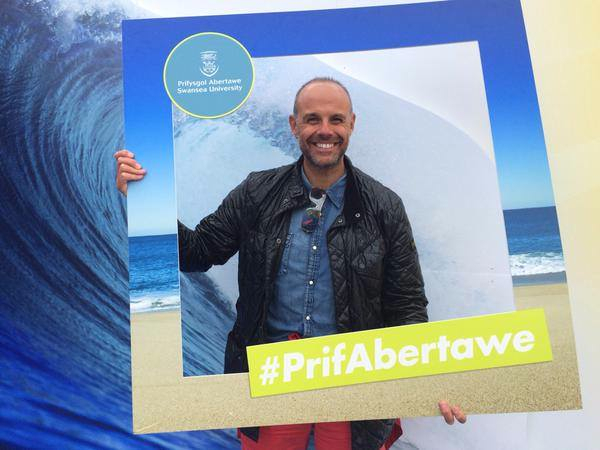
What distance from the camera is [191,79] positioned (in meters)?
1.43

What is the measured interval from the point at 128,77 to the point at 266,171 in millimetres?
533

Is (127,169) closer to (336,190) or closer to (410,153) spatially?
(336,190)

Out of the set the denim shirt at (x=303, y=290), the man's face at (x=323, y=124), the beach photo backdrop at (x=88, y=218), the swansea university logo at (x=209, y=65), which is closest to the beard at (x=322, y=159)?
the man's face at (x=323, y=124)

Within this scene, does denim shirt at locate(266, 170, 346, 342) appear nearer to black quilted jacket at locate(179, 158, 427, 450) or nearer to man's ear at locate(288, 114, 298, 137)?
black quilted jacket at locate(179, 158, 427, 450)

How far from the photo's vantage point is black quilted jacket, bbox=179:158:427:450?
134 centimetres

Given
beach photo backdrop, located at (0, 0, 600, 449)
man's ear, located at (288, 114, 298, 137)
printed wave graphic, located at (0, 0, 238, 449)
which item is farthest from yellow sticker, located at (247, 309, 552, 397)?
man's ear, located at (288, 114, 298, 137)

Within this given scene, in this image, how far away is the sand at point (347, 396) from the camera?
52.2 inches

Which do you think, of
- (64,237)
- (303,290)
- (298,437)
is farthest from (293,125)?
(298,437)

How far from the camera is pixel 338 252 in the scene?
4.38 feet

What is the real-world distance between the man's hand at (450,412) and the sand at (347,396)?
0.7 inches

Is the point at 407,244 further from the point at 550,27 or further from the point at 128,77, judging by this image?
the point at 128,77

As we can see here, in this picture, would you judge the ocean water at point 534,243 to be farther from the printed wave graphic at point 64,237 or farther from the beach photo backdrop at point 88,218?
the printed wave graphic at point 64,237


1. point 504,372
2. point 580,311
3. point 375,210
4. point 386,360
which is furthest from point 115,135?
point 580,311

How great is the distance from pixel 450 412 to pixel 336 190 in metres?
0.73
